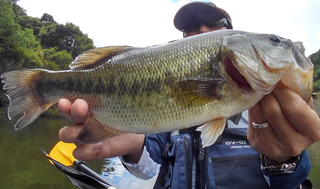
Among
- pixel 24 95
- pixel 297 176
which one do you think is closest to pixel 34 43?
pixel 24 95

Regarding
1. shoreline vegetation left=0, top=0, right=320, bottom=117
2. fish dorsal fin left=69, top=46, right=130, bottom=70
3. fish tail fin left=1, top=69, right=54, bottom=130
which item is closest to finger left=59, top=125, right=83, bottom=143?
fish tail fin left=1, top=69, right=54, bottom=130

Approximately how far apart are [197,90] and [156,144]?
178 cm

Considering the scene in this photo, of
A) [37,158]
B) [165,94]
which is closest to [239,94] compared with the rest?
[165,94]

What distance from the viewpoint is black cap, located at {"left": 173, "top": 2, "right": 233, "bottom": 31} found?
3.49 m

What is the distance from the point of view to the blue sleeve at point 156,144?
3.01 metres

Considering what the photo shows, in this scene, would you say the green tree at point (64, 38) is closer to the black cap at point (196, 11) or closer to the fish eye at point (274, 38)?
the black cap at point (196, 11)

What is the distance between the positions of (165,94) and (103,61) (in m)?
0.69

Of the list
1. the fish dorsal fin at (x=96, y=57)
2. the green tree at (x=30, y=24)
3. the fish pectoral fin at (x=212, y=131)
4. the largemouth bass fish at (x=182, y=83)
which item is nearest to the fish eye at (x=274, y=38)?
the largemouth bass fish at (x=182, y=83)

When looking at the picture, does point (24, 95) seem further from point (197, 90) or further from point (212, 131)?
point (212, 131)

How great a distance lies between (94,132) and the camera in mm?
1931

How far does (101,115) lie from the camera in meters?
1.92

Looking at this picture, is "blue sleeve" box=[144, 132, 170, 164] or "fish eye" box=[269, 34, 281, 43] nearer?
"fish eye" box=[269, 34, 281, 43]

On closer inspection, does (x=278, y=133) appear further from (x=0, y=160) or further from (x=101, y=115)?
(x=0, y=160)

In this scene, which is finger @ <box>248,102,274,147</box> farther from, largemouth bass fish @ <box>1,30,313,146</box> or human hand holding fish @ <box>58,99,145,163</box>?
human hand holding fish @ <box>58,99,145,163</box>
